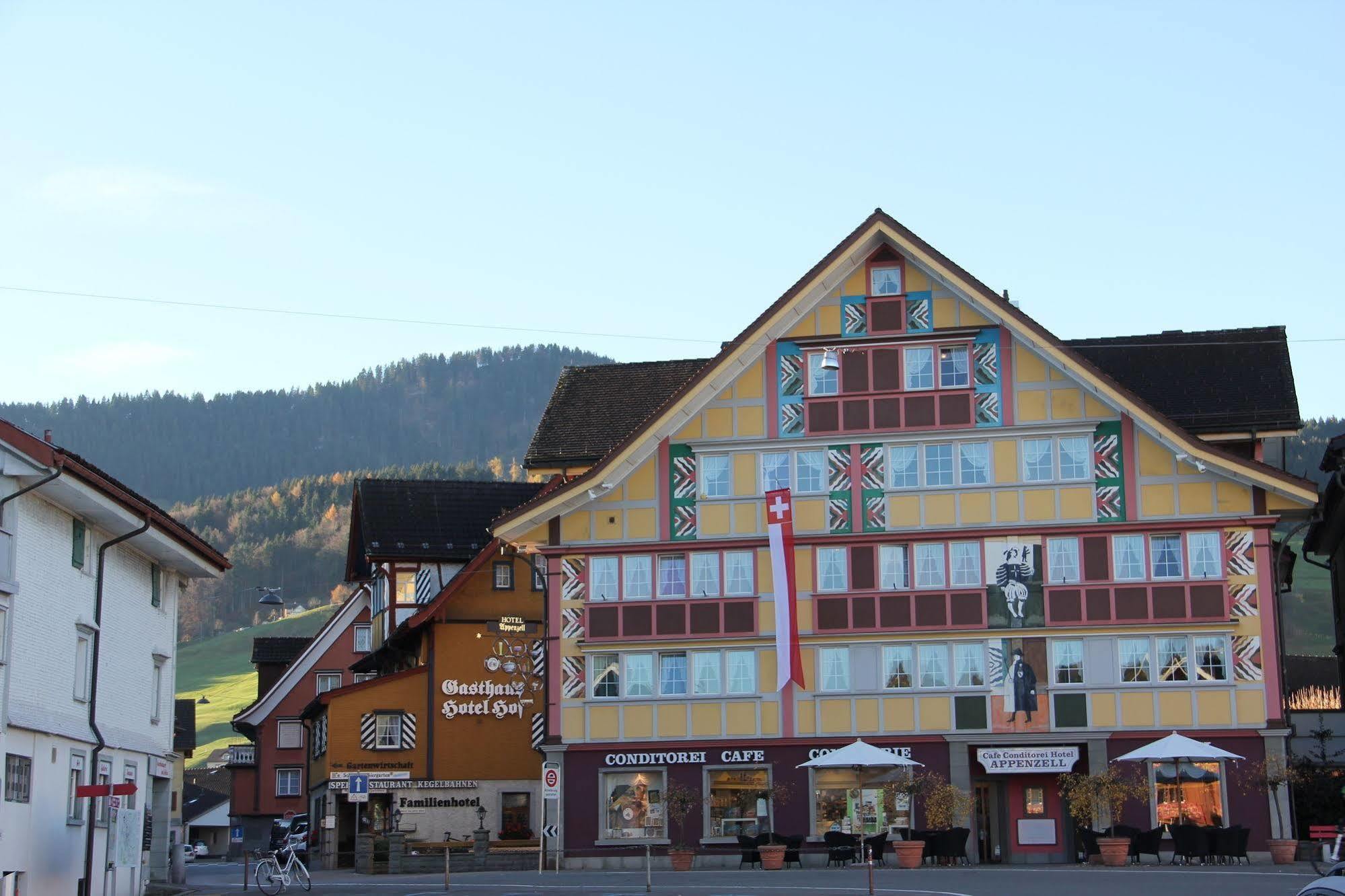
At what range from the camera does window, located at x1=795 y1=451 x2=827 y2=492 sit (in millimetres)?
45156

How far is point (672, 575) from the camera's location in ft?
149

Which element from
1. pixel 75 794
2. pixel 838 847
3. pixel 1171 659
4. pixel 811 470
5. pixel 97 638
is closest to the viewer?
pixel 75 794

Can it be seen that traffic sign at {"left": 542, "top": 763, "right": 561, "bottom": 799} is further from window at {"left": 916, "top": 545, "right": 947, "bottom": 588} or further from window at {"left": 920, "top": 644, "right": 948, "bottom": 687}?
window at {"left": 916, "top": 545, "right": 947, "bottom": 588}

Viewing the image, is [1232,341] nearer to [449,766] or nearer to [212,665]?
[449,766]

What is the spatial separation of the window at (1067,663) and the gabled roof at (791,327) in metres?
5.18

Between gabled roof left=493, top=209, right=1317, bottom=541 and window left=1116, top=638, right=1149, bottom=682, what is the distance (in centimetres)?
442

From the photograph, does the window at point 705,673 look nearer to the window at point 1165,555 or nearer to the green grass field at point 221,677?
the window at point 1165,555

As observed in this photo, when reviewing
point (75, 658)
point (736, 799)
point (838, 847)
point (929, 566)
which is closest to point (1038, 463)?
point (929, 566)

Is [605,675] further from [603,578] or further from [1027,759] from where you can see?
[1027,759]

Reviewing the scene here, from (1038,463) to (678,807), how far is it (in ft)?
38.3

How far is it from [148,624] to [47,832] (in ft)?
28.8

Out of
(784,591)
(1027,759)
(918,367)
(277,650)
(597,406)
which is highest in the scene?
(597,406)

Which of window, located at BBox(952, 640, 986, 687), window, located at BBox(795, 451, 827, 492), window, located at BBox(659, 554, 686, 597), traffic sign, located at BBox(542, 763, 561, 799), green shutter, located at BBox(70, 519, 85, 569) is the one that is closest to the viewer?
green shutter, located at BBox(70, 519, 85, 569)

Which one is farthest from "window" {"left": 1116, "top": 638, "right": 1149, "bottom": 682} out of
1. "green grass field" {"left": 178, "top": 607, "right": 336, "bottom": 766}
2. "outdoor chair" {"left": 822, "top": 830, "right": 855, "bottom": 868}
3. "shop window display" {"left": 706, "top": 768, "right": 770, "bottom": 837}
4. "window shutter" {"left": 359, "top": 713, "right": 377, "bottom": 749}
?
"green grass field" {"left": 178, "top": 607, "right": 336, "bottom": 766}
